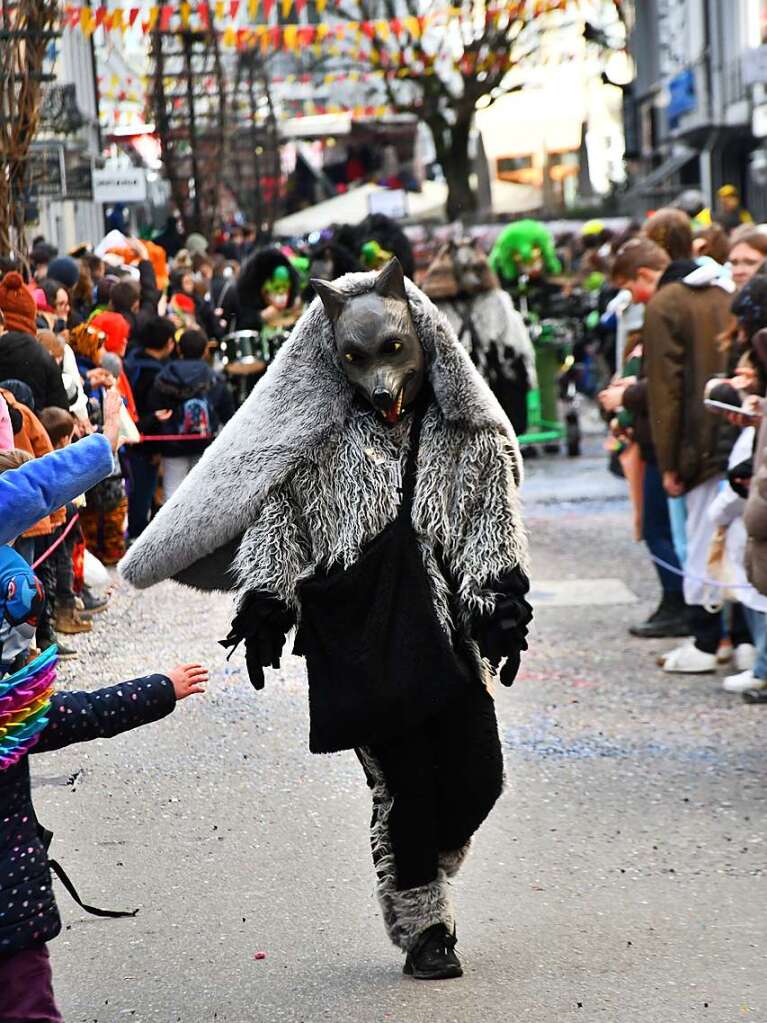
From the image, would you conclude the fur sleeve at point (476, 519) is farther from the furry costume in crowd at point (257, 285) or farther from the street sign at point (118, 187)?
the street sign at point (118, 187)

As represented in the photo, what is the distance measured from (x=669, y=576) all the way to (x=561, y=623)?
0.78 m

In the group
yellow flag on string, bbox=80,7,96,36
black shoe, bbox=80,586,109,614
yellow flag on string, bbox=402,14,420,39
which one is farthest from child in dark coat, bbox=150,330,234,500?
yellow flag on string, bbox=402,14,420,39

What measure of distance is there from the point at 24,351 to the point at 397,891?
4.77 m

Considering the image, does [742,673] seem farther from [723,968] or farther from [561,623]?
[723,968]

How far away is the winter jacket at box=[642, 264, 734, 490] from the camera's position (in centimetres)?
853

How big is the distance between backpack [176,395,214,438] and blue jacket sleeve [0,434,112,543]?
888 centimetres

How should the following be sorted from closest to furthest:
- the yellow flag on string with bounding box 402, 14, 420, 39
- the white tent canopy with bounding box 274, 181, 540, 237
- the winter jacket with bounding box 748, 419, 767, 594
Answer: the winter jacket with bounding box 748, 419, 767, 594
the white tent canopy with bounding box 274, 181, 540, 237
the yellow flag on string with bounding box 402, 14, 420, 39

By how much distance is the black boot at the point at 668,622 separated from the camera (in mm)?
9508

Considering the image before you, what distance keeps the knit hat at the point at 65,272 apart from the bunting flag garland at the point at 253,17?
8.06 feet

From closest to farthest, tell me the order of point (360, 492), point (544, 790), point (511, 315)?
1. point (360, 492)
2. point (544, 790)
3. point (511, 315)

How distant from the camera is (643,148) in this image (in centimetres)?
6097

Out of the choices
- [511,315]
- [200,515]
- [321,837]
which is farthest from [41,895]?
[511,315]

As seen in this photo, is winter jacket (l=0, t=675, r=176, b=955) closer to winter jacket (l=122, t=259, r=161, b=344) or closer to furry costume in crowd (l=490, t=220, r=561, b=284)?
winter jacket (l=122, t=259, r=161, b=344)

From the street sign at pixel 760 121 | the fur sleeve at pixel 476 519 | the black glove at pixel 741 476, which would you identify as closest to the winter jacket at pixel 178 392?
the black glove at pixel 741 476
